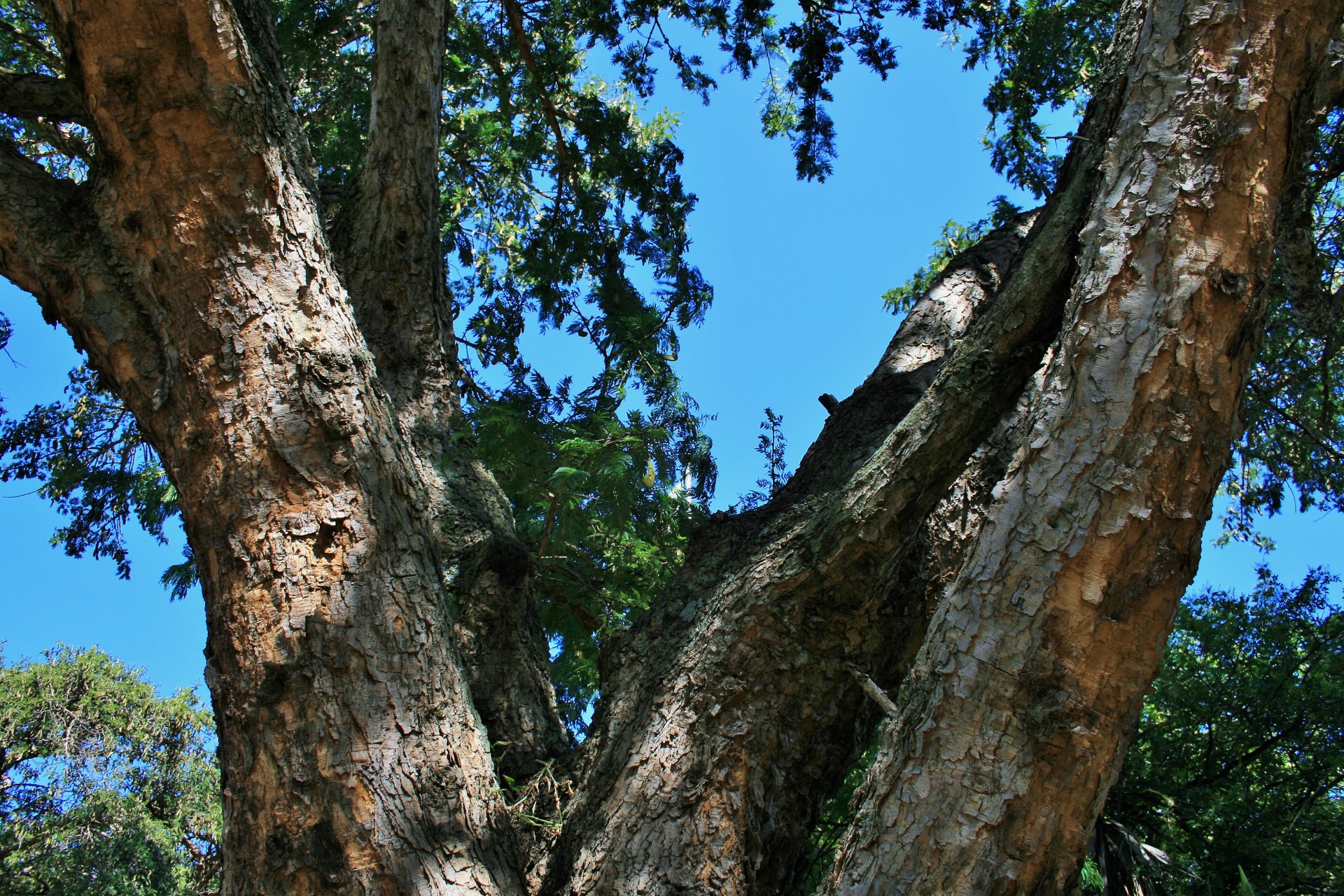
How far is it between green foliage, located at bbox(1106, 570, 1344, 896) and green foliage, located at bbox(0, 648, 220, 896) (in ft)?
23.9

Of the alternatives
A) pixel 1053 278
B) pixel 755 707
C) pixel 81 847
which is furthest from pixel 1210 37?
pixel 81 847

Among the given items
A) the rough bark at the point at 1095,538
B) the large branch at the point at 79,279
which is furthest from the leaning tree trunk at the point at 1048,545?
the large branch at the point at 79,279

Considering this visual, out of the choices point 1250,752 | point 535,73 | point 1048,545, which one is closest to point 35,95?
point 1048,545

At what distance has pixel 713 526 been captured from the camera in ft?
9.20

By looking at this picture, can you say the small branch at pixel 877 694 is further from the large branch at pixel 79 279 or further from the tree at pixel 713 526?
the large branch at pixel 79 279

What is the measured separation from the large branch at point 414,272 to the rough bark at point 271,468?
2.58ft

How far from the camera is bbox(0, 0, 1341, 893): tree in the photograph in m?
1.55

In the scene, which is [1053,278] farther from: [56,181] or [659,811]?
[56,181]

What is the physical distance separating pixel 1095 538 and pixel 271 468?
1.83 metres

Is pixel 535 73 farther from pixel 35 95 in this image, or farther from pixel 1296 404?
pixel 1296 404

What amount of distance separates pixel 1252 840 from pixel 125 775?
948 centimetres

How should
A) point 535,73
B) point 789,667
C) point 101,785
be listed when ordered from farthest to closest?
point 101,785 < point 535,73 < point 789,667

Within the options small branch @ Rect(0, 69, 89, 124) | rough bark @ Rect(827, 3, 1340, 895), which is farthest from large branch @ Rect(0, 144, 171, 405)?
rough bark @ Rect(827, 3, 1340, 895)

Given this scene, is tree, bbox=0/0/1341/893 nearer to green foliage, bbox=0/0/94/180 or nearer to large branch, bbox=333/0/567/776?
large branch, bbox=333/0/567/776
